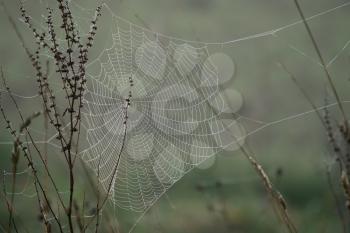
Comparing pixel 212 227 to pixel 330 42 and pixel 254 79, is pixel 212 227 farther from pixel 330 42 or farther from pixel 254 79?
pixel 330 42

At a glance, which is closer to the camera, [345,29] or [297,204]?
[297,204]

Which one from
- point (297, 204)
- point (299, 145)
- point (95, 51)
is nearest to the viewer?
point (95, 51)

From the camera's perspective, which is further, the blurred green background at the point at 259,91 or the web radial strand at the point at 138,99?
the blurred green background at the point at 259,91

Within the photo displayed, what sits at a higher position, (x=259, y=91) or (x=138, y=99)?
(x=138, y=99)

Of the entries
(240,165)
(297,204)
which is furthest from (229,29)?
(297,204)

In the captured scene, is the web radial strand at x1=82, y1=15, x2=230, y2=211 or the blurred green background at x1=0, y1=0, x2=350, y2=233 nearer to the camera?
the web radial strand at x1=82, y1=15, x2=230, y2=211

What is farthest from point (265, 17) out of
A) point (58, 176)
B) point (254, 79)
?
point (58, 176)

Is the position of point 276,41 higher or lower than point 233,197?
higher

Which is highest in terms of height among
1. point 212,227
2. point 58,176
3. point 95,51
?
point 95,51

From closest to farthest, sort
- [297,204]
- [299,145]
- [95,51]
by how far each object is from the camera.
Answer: [95,51] < [297,204] < [299,145]

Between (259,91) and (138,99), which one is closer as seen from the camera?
(138,99)
